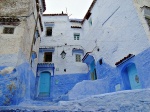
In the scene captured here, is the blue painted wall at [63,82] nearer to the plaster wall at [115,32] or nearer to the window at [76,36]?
the plaster wall at [115,32]

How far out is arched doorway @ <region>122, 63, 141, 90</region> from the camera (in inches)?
413

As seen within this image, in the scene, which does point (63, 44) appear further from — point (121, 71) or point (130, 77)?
point (130, 77)

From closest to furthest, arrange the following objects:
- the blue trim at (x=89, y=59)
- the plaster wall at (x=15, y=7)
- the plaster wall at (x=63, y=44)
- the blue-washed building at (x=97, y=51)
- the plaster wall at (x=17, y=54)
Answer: the plaster wall at (x=17, y=54), the blue-washed building at (x=97, y=51), the plaster wall at (x=15, y=7), the blue trim at (x=89, y=59), the plaster wall at (x=63, y=44)

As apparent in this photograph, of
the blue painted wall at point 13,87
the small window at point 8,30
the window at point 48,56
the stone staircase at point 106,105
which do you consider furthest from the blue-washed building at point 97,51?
the small window at point 8,30

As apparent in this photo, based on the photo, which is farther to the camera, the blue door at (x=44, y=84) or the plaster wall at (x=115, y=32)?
the blue door at (x=44, y=84)

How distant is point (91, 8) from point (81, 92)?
33.9 ft

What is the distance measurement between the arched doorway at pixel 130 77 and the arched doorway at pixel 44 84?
829 cm

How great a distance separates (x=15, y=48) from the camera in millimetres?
11305

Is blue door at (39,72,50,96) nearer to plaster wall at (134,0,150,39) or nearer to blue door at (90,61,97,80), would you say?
blue door at (90,61,97,80)

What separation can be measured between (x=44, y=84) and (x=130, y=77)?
9.06m

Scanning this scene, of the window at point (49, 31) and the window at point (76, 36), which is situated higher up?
the window at point (49, 31)

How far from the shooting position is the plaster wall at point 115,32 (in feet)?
35.3

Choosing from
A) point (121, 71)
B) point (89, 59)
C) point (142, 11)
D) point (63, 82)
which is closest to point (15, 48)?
point (63, 82)

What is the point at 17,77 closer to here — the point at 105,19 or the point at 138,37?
the point at 138,37
